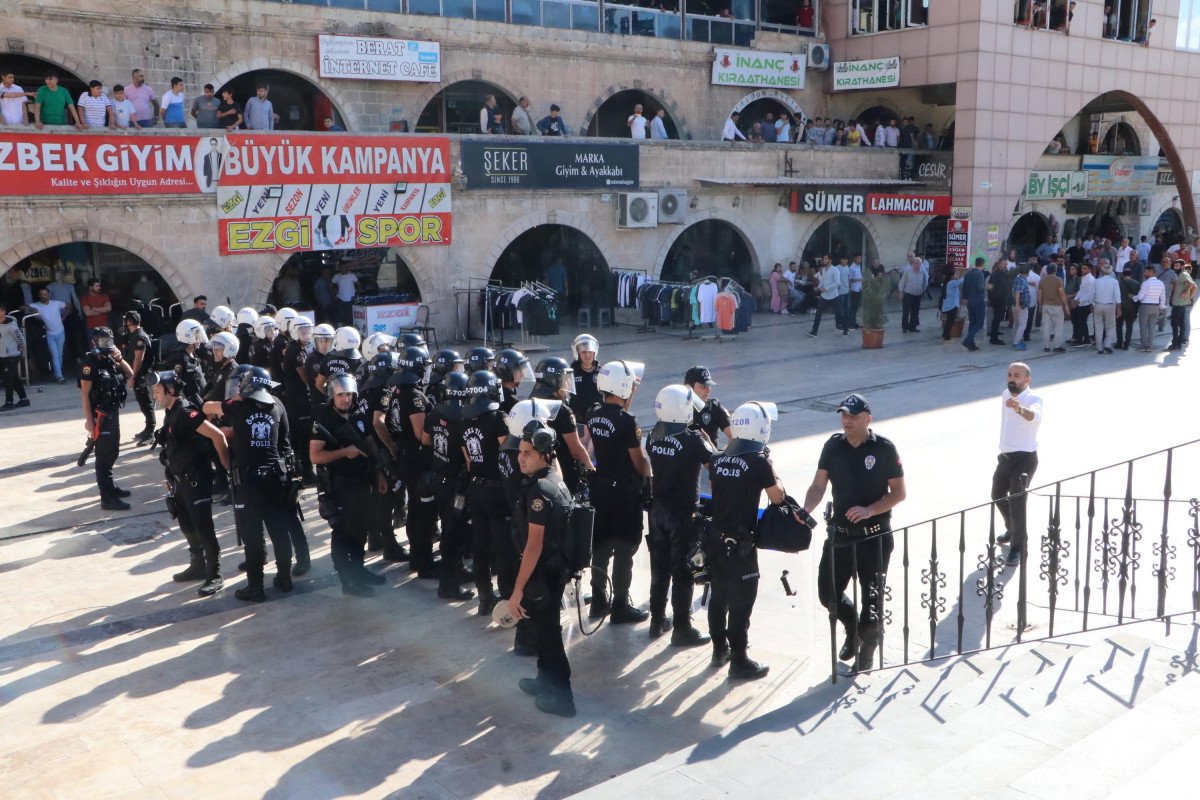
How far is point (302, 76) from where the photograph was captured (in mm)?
20500

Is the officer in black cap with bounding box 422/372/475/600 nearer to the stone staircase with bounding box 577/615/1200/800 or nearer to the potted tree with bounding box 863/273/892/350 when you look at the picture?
the stone staircase with bounding box 577/615/1200/800

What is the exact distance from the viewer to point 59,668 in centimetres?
688

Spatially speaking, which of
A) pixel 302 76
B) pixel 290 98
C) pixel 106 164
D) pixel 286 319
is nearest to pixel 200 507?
pixel 286 319

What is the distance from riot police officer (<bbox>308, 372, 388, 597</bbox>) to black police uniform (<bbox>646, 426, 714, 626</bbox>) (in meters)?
2.35

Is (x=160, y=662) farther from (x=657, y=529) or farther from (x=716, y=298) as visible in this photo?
(x=716, y=298)

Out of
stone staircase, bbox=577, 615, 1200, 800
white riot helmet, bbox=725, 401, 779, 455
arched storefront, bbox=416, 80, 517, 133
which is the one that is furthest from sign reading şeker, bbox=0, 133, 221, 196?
stone staircase, bbox=577, 615, 1200, 800

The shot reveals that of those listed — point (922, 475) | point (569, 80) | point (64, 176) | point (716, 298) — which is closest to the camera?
point (922, 475)

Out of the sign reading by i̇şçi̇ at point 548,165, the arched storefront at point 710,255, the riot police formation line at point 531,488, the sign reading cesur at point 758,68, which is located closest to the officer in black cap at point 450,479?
the riot police formation line at point 531,488

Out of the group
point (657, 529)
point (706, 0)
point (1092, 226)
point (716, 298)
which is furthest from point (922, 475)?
point (1092, 226)

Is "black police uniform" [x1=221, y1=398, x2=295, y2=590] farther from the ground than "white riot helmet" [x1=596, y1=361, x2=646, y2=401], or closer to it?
closer to it

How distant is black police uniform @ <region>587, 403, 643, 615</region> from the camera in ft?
24.0

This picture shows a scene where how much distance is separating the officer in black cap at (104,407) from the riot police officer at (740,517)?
251 inches

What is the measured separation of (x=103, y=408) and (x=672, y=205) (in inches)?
630

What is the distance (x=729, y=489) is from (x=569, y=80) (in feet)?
64.1
